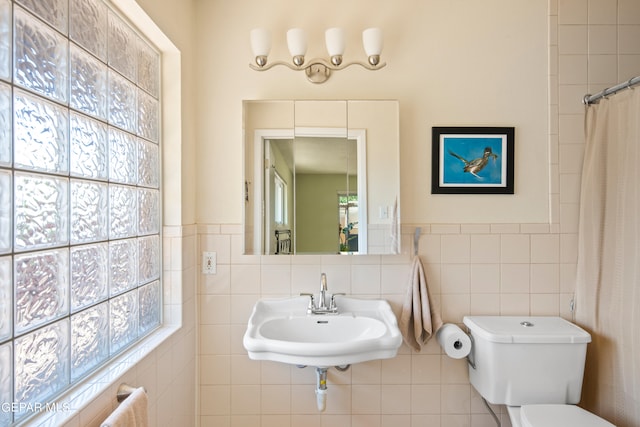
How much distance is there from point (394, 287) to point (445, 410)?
2.14 ft

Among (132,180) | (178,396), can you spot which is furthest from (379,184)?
(178,396)

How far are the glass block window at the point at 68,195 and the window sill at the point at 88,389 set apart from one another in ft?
0.08

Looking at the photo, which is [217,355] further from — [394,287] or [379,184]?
[379,184]

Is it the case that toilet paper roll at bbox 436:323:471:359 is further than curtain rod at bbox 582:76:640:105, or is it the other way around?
toilet paper roll at bbox 436:323:471:359

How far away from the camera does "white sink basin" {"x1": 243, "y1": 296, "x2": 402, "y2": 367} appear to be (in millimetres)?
1176

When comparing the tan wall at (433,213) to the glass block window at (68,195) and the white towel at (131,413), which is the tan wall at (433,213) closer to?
the glass block window at (68,195)

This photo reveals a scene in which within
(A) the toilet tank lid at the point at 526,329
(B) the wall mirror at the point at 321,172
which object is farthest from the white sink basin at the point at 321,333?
(A) the toilet tank lid at the point at 526,329

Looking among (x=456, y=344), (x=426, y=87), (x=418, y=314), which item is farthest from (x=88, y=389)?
(x=426, y=87)

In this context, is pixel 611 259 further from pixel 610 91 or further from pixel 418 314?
pixel 418 314

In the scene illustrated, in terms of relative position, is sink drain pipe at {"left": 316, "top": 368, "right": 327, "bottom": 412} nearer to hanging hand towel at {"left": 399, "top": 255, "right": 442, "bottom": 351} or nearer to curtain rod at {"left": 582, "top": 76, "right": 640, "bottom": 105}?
hanging hand towel at {"left": 399, "top": 255, "right": 442, "bottom": 351}

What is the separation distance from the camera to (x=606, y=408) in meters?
1.40

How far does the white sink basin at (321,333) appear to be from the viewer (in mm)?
1176

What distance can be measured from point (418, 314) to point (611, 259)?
84cm

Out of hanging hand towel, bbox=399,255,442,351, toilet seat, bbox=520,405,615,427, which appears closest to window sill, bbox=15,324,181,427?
hanging hand towel, bbox=399,255,442,351
